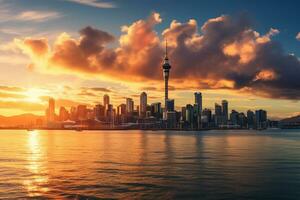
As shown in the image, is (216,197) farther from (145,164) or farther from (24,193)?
(145,164)

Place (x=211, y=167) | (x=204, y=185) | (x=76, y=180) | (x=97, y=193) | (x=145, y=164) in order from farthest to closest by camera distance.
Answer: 1. (x=145, y=164)
2. (x=211, y=167)
3. (x=76, y=180)
4. (x=204, y=185)
5. (x=97, y=193)

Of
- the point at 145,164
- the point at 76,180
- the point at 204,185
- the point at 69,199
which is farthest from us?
the point at 145,164

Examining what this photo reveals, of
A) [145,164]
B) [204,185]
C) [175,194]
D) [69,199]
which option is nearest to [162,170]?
[145,164]

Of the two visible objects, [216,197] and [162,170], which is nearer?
[216,197]

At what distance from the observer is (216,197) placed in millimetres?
54188

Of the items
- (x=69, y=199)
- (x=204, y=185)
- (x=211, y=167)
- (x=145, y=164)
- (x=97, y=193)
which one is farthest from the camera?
(x=145, y=164)

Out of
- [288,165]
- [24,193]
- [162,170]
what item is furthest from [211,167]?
[24,193]

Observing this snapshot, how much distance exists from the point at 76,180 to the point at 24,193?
12.6 metres

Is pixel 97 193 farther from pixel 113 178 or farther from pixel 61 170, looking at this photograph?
pixel 61 170

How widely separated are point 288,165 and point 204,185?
3817 centimetres

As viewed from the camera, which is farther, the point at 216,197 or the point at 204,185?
the point at 204,185

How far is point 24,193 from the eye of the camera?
57.1 metres

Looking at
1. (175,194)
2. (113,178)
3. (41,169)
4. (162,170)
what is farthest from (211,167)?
(41,169)

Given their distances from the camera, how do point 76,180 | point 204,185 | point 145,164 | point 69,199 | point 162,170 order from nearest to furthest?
point 69,199, point 204,185, point 76,180, point 162,170, point 145,164
